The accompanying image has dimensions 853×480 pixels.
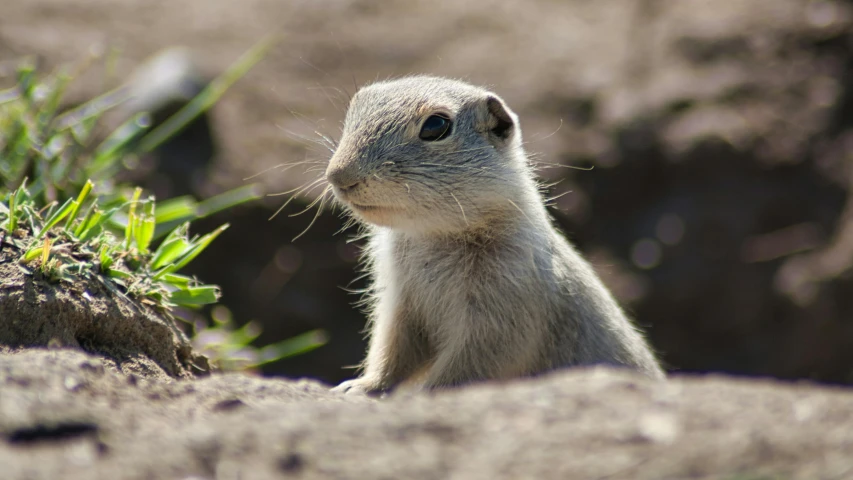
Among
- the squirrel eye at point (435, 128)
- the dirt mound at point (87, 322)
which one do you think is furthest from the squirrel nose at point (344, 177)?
the dirt mound at point (87, 322)

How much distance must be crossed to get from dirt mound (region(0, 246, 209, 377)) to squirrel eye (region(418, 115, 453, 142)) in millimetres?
1696

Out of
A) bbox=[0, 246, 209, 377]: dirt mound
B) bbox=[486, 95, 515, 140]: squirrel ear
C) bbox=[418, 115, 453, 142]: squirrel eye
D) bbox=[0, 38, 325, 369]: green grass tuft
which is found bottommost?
bbox=[0, 246, 209, 377]: dirt mound

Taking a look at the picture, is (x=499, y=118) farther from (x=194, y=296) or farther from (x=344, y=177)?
(x=194, y=296)

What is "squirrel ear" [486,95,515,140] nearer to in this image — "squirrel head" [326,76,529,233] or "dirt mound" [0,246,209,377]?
"squirrel head" [326,76,529,233]

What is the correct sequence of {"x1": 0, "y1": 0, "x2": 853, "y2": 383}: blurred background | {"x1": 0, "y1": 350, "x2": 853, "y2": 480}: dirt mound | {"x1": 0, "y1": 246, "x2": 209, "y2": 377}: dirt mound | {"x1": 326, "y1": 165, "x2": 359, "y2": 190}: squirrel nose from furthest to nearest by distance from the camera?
{"x1": 0, "y1": 0, "x2": 853, "y2": 383}: blurred background → {"x1": 326, "y1": 165, "x2": 359, "y2": 190}: squirrel nose → {"x1": 0, "y1": 246, "x2": 209, "y2": 377}: dirt mound → {"x1": 0, "y1": 350, "x2": 853, "y2": 480}: dirt mound

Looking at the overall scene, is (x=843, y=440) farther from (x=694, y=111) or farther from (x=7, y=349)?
(x=694, y=111)

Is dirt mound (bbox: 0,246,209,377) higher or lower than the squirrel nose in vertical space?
lower

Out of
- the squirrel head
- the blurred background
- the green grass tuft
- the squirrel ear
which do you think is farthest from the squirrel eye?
the blurred background

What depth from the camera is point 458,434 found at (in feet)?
8.89

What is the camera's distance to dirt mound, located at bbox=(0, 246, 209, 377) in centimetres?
404

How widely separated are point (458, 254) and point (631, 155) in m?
5.54

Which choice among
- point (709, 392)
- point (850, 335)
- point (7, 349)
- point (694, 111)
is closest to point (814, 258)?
point (850, 335)

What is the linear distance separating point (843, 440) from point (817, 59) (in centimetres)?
912

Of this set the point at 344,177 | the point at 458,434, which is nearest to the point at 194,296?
the point at 344,177
